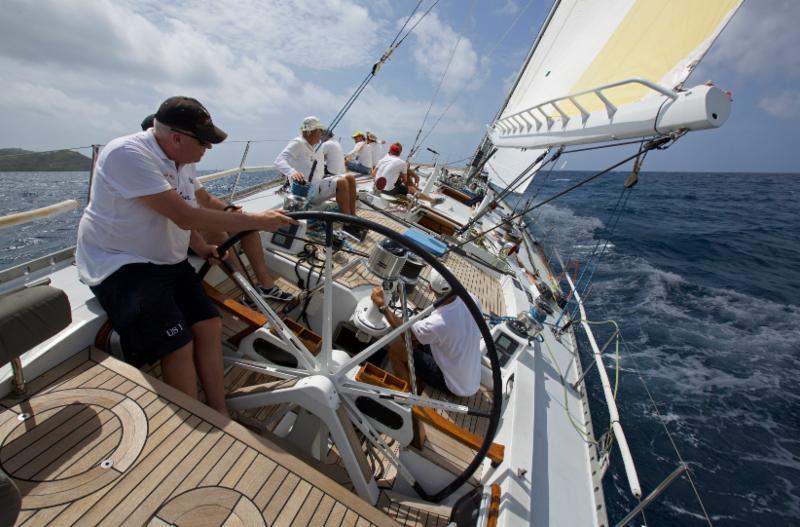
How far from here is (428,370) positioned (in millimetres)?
2904

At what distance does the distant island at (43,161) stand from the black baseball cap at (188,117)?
1.16m

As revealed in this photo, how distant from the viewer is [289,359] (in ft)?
7.89

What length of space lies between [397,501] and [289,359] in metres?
1.09

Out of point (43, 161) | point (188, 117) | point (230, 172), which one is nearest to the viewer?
point (188, 117)

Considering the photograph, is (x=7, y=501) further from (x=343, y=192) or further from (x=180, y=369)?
(x=343, y=192)

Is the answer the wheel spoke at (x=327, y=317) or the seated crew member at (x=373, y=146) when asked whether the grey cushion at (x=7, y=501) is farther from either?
the seated crew member at (x=373, y=146)

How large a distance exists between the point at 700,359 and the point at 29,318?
916 cm

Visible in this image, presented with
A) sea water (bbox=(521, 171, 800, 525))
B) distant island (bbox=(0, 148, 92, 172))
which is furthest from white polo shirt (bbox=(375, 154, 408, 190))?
distant island (bbox=(0, 148, 92, 172))

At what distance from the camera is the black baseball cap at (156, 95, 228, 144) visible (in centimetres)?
166

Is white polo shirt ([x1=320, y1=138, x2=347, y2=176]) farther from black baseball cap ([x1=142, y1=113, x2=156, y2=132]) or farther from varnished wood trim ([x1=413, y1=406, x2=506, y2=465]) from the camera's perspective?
varnished wood trim ([x1=413, y1=406, x2=506, y2=465])

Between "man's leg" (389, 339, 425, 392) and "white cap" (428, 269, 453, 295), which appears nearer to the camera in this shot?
"man's leg" (389, 339, 425, 392)

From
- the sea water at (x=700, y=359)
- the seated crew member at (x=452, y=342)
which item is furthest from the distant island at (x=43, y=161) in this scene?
the sea water at (x=700, y=359)

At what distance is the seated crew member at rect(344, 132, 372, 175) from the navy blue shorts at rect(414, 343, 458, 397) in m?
7.49

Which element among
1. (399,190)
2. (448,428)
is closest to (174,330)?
(448,428)
